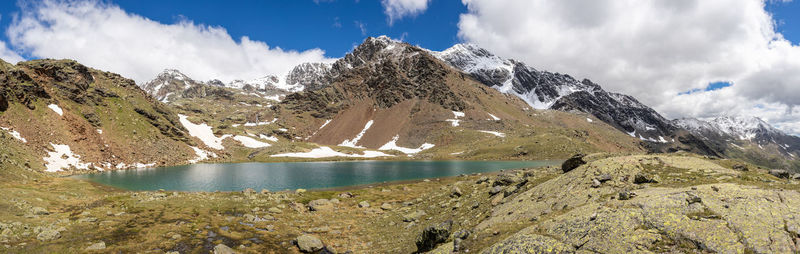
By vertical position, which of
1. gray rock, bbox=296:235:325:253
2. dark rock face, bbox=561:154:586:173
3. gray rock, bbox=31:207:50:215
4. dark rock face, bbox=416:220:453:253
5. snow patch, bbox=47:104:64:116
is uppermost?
snow patch, bbox=47:104:64:116

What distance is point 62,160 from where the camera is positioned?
87938mm

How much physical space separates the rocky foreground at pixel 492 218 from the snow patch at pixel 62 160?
192ft

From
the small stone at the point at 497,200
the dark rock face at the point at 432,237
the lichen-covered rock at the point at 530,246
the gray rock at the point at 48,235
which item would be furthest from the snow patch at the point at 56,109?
the lichen-covered rock at the point at 530,246

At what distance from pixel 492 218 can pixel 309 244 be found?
12777 mm

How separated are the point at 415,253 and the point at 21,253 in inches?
885

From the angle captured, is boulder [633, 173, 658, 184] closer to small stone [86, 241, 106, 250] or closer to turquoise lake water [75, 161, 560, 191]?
small stone [86, 241, 106, 250]

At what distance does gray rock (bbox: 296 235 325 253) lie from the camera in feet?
72.7

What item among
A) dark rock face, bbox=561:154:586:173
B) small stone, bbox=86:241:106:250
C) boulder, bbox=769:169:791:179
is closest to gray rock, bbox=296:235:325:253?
small stone, bbox=86:241:106:250

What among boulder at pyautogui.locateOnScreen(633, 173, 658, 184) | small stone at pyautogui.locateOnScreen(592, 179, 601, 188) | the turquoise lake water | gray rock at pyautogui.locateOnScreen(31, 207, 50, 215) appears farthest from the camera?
the turquoise lake water

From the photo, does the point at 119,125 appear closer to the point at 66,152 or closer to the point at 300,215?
the point at 66,152

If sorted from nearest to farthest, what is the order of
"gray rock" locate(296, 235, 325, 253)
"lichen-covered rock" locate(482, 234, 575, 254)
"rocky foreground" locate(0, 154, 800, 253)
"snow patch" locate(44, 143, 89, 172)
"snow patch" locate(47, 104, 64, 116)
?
"rocky foreground" locate(0, 154, 800, 253), "lichen-covered rock" locate(482, 234, 575, 254), "gray rock" locate(296, 235, 325, 253), "snow patch" locate(44, 143, 89, 172), "snow patch" locate(47, 104, 64, 116)

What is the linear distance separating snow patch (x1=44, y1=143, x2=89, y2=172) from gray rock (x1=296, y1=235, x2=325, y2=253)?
323 ft

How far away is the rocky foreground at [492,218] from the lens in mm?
10750

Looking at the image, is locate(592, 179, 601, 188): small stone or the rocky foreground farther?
locate(592, 179, 601, 188): small stone
